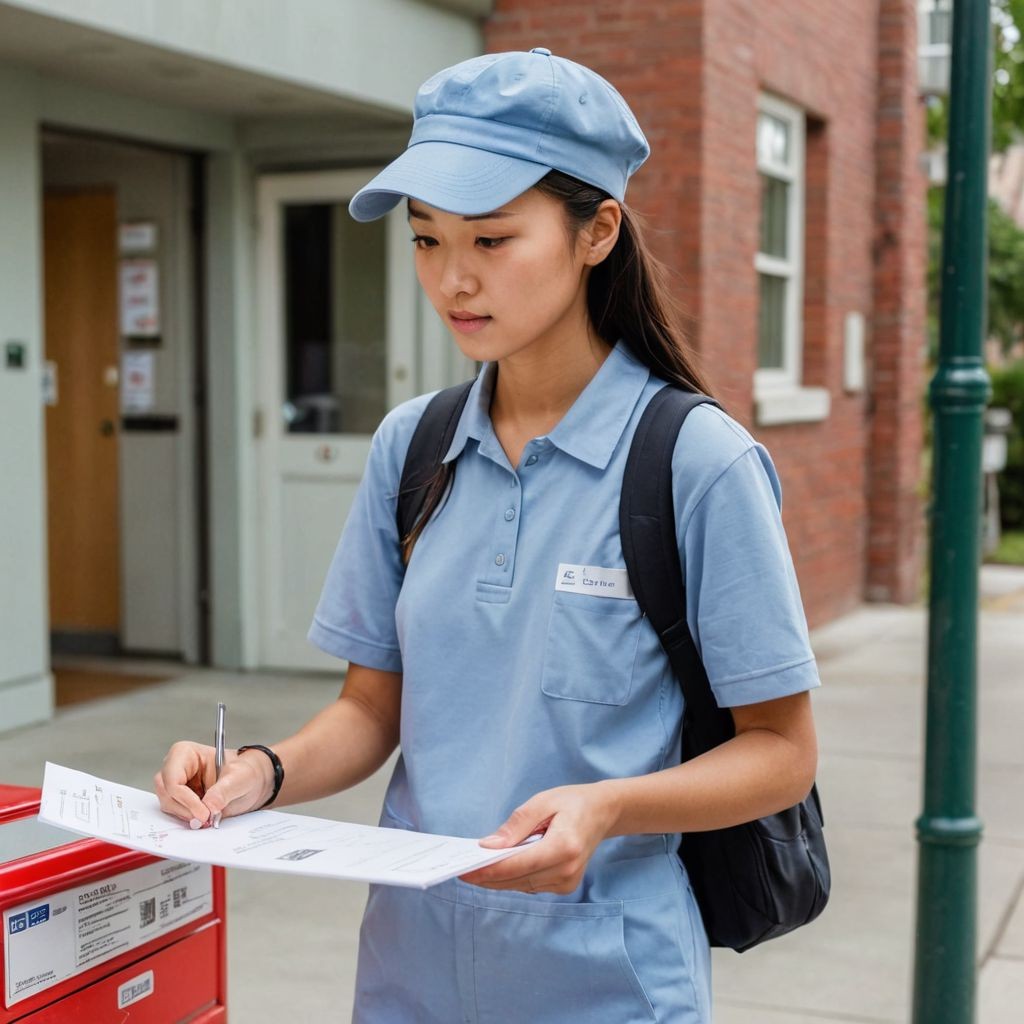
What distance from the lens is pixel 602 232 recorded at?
1.74 metres

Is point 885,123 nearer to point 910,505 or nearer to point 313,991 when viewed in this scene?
point 910,505

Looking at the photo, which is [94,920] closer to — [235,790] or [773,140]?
[235,790]

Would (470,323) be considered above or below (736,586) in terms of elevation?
above

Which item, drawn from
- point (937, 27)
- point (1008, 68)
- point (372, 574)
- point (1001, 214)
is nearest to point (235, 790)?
point (372, 574)

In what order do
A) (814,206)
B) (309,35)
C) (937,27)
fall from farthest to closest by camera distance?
(937,27) → (814,206) → (309,35)

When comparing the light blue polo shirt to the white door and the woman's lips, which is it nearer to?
the woman's lips

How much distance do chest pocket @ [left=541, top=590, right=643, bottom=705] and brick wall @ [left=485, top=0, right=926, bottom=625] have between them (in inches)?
257

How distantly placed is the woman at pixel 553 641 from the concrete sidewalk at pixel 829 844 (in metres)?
2.53

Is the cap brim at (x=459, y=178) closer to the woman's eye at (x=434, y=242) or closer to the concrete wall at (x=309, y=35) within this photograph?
the woman's eye at (x=434, y=242)

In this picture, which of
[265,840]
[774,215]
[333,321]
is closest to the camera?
[265,840]

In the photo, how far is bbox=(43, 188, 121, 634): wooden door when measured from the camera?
880cm

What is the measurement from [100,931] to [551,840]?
19.8 inches

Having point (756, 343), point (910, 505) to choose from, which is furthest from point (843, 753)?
point (910, 505)

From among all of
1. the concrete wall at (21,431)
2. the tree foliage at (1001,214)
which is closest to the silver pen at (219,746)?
the concrete wall at (21,431)
